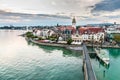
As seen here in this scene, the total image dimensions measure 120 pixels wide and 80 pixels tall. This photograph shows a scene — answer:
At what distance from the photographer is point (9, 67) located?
27062 mm

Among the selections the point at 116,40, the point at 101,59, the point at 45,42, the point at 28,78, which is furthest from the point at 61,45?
the point at 28,78

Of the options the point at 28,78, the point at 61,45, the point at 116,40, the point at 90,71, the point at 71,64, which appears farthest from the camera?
the point at 116,40

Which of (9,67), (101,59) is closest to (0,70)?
(9,67)

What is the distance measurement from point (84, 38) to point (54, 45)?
366 inches

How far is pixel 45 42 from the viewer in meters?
56.3

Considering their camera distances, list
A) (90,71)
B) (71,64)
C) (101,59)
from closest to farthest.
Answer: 1. (90,71)
2. (71,64)
3. (101,59)

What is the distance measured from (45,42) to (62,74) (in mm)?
32822

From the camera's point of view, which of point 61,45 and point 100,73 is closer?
point 100,73

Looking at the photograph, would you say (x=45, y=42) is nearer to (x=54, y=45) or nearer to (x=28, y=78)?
(x=54, y=45)

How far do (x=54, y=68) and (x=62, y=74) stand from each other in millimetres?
3222

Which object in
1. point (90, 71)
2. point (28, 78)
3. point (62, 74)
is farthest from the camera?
point (62, 74)

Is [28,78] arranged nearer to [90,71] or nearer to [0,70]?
[0,70]

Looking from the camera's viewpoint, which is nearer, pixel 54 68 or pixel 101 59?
pixel 54 68

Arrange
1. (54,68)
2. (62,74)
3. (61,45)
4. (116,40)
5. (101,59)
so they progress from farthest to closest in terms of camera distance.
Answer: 1. (116,40)
2. (61,45)
3. (101,59)
4. (54,68)
5. (62,74)
